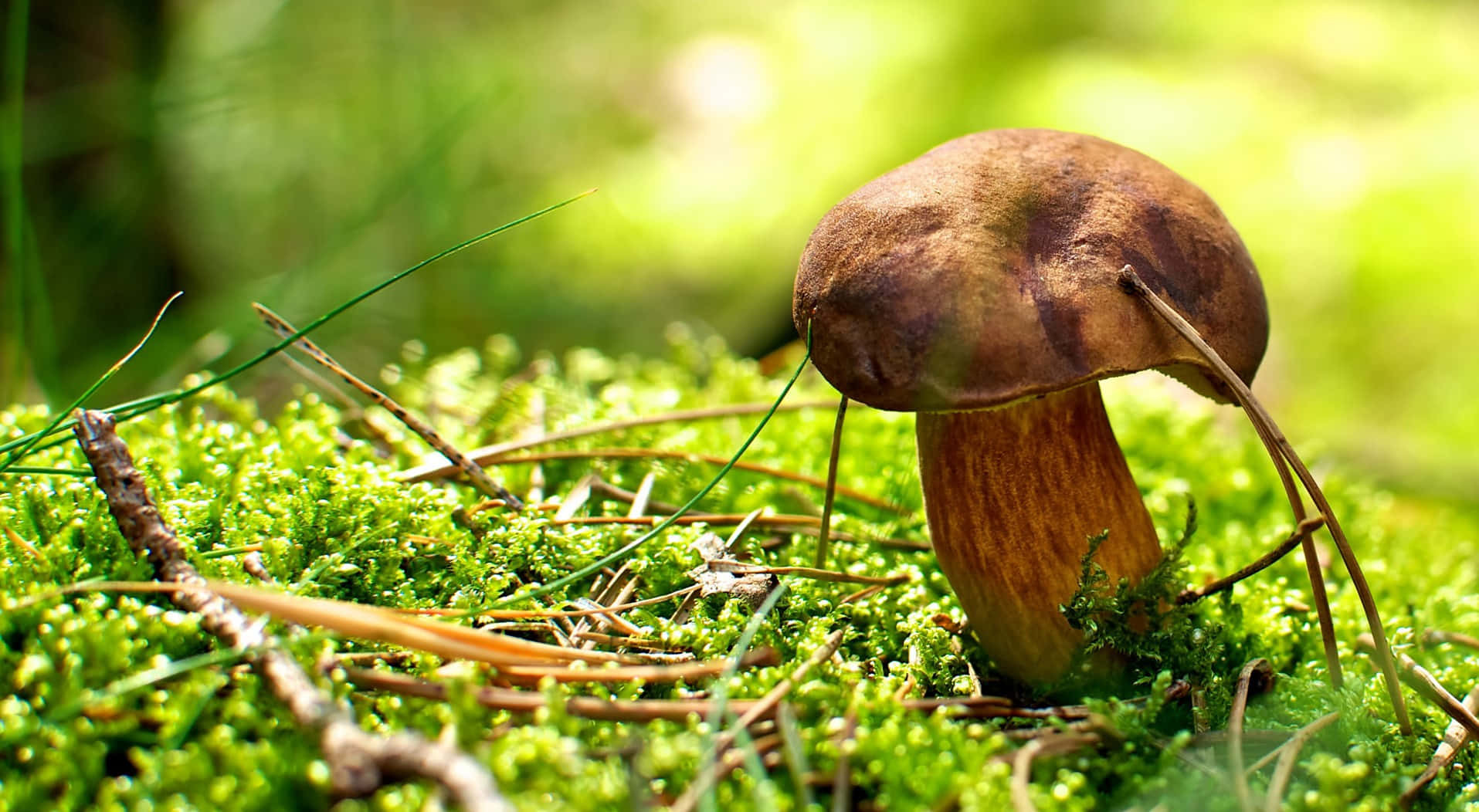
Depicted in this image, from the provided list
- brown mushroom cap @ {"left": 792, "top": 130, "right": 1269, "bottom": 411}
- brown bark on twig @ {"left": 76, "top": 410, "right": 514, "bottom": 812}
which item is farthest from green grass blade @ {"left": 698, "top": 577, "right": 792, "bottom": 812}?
brown mushroom cap @ {"left": 792, "top": 130, "right": 1269, "bottom": 411}

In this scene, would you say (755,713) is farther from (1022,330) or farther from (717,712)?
(1022,330)

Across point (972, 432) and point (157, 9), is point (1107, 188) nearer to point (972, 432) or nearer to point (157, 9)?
point (972, 432)

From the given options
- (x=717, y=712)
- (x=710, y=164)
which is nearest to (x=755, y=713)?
(x=717, y=712)

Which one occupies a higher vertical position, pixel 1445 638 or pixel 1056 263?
pixel 1056 263

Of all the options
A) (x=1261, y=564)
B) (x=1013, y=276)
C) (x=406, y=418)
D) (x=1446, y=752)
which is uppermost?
(x=1013, y=276)

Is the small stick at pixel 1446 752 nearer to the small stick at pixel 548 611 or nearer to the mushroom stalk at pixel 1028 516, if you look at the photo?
the mushroom stalk at pixel 1028 516

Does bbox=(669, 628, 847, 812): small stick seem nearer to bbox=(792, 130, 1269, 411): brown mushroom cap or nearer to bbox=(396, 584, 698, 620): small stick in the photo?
bbox=(396, 584, 698, 620): small stick

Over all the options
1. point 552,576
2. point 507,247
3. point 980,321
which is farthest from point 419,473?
point 507,247
